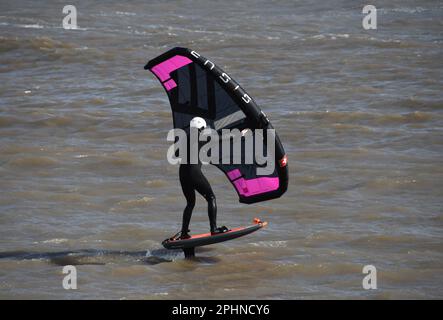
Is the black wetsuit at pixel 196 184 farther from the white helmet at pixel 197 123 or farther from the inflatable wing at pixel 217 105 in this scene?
the inflatable wing at pixel 217 105

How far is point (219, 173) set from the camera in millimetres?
15852

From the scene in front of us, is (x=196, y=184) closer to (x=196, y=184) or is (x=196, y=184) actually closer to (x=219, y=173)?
(x=196, y=184)

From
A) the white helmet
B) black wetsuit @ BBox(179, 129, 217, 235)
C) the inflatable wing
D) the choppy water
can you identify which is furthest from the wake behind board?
the white helmet

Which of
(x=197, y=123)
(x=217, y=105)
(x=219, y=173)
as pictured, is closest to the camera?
(x=197, y=123)

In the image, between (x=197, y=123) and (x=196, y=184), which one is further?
(x=196, y=184)

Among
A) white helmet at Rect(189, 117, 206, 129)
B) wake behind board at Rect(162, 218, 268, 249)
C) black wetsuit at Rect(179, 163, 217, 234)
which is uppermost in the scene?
white helmet at Rect(189, 117, 206, 129)

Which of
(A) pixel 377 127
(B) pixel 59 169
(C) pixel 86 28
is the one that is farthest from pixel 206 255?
(C) pixel 86 28

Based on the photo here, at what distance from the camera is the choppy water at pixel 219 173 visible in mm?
11398

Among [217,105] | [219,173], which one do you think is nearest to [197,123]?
[217,105]

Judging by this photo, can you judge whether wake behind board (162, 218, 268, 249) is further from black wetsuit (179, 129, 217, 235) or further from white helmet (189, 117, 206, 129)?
white helmet (189, 117, 206, 129)

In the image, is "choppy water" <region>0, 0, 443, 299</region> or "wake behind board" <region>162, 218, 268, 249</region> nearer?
"wake behind board" <region>162, 218, 268, 249</region>

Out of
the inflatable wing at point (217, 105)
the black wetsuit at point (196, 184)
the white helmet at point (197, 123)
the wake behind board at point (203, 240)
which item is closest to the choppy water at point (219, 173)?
the wake behind board at point (203, 240)

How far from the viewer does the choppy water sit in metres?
11.4

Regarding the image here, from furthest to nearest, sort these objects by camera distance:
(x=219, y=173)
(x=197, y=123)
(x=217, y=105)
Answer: (x=219, y=173)
(x=217, y=105)
(x=197, y=123)
